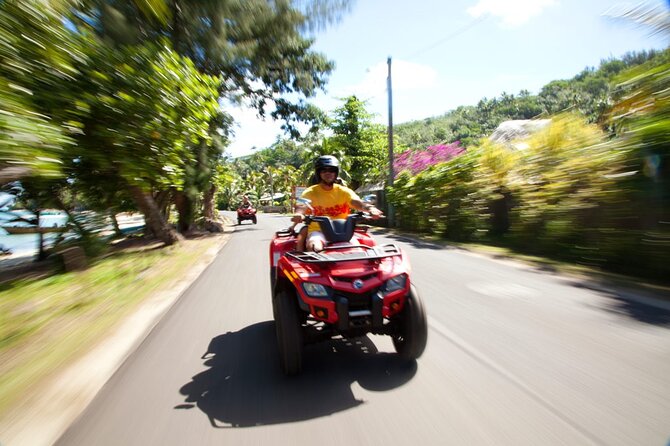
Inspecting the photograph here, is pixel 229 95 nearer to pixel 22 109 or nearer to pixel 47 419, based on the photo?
pixel 22 109

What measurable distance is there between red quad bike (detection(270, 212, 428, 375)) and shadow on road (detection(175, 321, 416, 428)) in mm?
203

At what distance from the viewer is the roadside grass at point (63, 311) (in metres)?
3.63

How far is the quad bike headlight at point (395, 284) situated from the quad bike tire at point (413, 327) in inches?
5.9

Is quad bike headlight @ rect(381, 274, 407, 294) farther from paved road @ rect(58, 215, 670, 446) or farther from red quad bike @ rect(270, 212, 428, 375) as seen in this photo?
paved road @ rect(58, 215, 670, 446)

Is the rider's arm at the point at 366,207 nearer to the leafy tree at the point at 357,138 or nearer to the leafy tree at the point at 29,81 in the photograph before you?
the leafy tree at the point at 29,81

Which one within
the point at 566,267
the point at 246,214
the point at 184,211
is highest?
the point at 184,211

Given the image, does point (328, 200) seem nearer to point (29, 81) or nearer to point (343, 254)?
point (343, 254)

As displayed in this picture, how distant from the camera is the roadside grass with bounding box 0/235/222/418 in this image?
3.63 metres

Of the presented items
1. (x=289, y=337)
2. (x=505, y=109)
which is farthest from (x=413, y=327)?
(x=505, y=109)

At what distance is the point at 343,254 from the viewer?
329 centimetres

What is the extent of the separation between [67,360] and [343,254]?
9.72 feet

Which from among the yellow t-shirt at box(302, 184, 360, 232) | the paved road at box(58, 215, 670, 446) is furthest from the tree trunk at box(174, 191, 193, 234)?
the yellow t-shirt at box(302, 184, 360, 232)

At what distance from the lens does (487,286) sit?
20.2ft

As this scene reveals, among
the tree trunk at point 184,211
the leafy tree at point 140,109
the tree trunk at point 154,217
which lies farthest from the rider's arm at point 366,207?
the tree trunk at point 184,211
